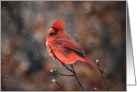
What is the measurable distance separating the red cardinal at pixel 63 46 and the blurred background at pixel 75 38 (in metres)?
0.05

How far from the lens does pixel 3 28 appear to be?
274 centimetres

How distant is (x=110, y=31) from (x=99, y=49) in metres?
0.25

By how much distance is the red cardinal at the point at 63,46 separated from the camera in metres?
2.60

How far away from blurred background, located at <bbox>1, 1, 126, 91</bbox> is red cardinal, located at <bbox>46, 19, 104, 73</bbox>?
5 cm

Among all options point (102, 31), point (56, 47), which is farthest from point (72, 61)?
point (102, 31)

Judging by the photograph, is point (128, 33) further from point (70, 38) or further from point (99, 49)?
point (70, 38)

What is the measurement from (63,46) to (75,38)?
0.17m

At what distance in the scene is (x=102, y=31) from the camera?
105 inches

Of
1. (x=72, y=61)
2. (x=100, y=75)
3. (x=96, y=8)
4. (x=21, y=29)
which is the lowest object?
(x=100, y=75)

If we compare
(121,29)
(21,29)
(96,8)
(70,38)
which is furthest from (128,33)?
(21,29)

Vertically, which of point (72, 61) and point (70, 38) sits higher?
point (70, 38)

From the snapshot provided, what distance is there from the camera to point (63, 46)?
2611 mm

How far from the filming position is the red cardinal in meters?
2.60

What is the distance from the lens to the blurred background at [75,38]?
2.66 metres
